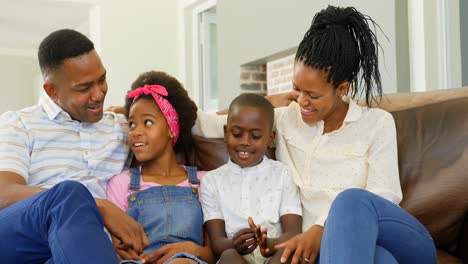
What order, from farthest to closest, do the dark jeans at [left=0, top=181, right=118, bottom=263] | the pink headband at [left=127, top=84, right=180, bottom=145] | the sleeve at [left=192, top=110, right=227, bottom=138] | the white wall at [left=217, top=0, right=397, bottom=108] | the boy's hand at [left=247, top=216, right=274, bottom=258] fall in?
the white wall at [left=217, top=0, right=397, bottom=108] < the sleeve at [left=192, top=110, right=227, bottom=138] < the pink headband at [left=127, top=84, right=180, bottom=145] < the boy's hand at [left=247, top=216, right=274, bottom=258] < the dark jeans at [left=0, top=181, right=118, bottom=263]

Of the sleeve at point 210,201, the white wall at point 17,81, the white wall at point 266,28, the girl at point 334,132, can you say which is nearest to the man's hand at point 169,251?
the sleeve at point 210,201

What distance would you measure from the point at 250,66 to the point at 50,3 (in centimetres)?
266

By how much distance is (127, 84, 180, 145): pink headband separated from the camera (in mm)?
1779

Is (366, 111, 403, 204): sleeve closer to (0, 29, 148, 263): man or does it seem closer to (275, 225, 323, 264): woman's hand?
(275, 225, 323, 264): woman's hand

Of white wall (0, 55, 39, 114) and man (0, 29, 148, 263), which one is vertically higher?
white wall (0, 55, 39, 114)

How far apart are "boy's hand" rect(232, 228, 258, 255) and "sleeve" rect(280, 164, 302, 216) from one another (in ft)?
0.70

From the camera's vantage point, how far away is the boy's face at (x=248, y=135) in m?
1.63

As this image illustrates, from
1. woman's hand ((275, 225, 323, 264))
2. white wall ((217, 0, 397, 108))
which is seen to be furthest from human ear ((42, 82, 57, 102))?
white wall ((217, 0, 397, 108))

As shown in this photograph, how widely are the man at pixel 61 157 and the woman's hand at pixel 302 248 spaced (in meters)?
0.38

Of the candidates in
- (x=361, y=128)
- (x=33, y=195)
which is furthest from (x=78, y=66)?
(x=361, y=128)

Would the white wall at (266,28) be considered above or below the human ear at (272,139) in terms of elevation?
above

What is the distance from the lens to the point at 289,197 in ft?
5.18

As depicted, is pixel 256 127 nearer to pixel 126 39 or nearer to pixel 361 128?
pixel 361 128

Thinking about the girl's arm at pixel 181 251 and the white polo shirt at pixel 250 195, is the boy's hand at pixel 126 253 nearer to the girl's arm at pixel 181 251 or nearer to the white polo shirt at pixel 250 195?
the girl's arm at pixel 181 251
